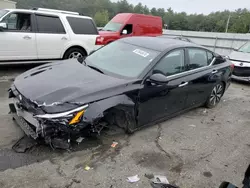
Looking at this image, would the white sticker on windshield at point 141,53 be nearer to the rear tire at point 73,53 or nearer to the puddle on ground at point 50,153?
the puddle on ground at point 50,153

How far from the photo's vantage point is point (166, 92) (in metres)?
3.60

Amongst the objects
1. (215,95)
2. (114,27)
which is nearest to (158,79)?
(215,95)

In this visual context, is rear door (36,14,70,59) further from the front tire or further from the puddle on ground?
the front tire

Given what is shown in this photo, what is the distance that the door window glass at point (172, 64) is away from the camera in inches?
140

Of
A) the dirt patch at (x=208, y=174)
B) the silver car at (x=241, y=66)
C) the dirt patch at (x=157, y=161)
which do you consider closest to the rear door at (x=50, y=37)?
the dirt patch at (x=157, y=161)

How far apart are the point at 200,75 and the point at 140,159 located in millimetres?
2228

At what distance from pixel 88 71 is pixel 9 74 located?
411 cm

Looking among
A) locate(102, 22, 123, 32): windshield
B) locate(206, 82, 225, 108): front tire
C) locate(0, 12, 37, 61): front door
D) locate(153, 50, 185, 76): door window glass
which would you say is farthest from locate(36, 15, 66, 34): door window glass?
locate(206, 82, 225, 108): front tire

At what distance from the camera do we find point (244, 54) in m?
8.01

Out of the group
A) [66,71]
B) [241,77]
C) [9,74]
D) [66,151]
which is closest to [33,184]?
[66,151]

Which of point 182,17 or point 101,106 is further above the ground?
point 182,17

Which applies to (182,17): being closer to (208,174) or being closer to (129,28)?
(129,28)

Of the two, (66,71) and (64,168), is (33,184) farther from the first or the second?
(66,71)

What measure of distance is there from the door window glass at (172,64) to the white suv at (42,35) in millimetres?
Answer: 4156
